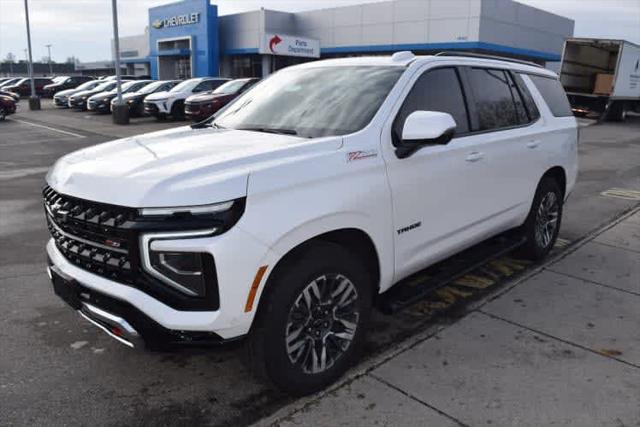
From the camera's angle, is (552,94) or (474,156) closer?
(474,156)

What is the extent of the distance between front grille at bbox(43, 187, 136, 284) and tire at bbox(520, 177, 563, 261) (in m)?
3.76

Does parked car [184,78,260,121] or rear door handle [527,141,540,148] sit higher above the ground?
rear door handle [527,141,540,148]

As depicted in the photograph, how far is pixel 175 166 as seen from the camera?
276cm

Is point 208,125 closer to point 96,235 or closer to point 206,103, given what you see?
point 96,235

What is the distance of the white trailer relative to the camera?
22656mm

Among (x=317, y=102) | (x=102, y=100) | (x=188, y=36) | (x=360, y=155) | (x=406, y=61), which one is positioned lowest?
(x=102, y=100)

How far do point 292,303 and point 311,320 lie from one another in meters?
0.24

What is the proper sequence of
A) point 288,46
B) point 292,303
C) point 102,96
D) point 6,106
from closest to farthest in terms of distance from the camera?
point 292,303 → point 6,106 → point 102,96 → point 288,46

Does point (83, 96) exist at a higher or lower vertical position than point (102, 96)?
lower

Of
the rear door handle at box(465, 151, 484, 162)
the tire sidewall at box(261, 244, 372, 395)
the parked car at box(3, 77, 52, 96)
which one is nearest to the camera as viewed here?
the tire sidewall at box(261, 244, 372, 395)

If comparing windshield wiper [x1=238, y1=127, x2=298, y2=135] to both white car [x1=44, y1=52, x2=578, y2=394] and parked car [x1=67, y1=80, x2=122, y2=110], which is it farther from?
parked car [x1=67, y1=80, x2=122, y2=110]

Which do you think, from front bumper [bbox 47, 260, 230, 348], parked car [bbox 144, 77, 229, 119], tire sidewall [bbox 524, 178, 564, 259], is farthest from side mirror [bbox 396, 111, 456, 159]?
parked car [bbox 144, 77, 229, 119]

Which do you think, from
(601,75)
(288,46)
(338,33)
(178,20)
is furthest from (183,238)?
(178,20)

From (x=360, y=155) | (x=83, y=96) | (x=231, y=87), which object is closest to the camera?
(x=360, y=155)
